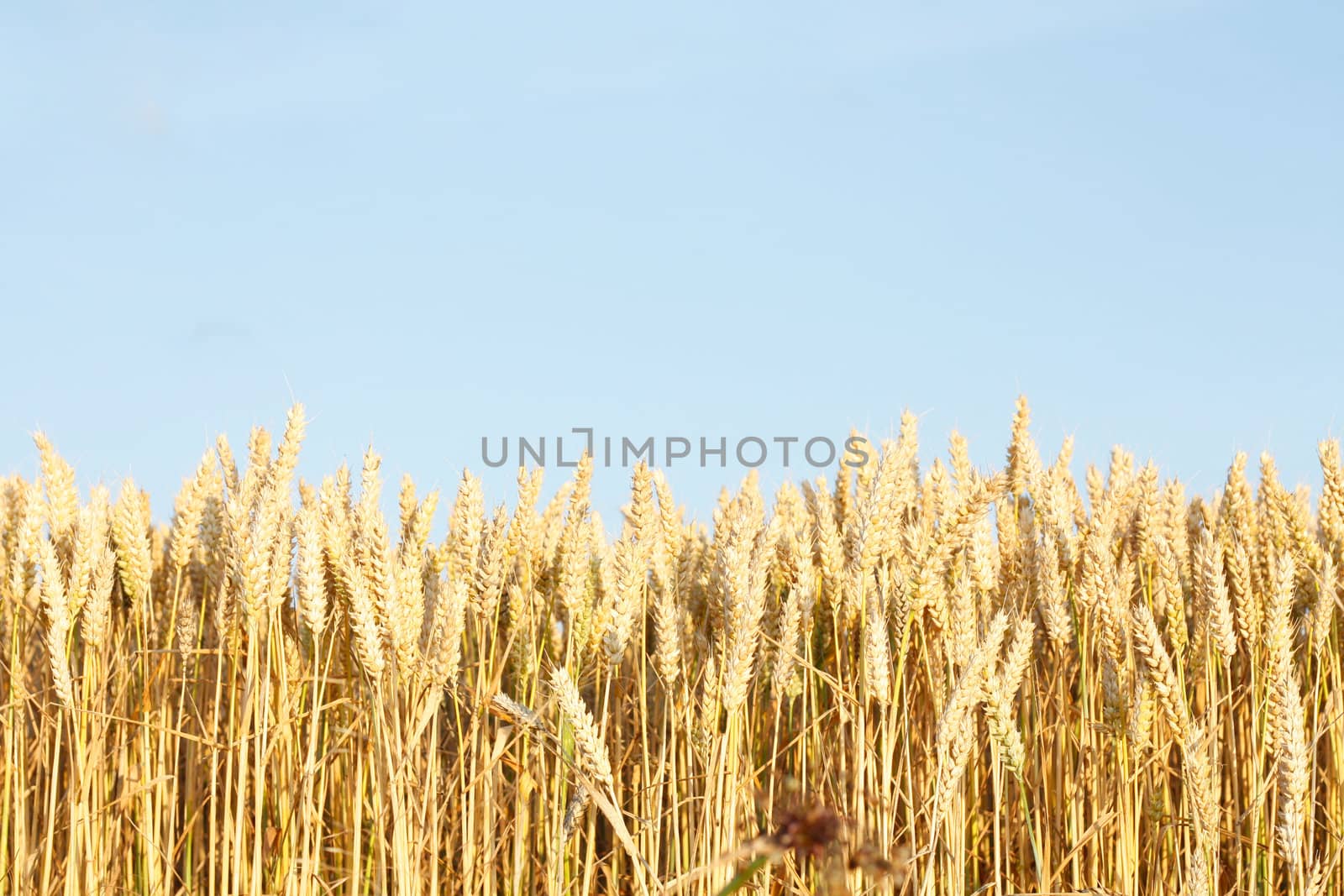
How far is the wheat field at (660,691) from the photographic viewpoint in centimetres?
279

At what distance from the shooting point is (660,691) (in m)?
4.13

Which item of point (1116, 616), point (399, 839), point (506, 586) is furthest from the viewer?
point (506, 586)

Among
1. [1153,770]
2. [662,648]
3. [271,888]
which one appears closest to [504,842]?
[271,888]

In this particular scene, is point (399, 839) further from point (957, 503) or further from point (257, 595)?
point (957, 503)

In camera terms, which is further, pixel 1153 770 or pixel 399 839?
pixel 1153 770

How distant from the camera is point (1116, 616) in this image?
3.16 meters

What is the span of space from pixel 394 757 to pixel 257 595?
55cm

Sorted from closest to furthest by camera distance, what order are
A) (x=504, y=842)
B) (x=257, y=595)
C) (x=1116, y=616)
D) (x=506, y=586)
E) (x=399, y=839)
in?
1. (x=399, y=839)
2. (x=257, y=595)
3. (x=1116, y=616)
4. (x=504, y=842)
5. (x=506, y=586)

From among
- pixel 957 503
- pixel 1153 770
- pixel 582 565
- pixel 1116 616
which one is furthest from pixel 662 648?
pixel 1153 770

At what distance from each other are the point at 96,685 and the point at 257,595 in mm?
943

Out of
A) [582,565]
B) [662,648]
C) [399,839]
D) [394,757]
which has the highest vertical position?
[582,565]

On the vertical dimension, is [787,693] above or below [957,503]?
below

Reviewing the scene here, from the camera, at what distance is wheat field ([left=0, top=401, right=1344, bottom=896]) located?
2793mm

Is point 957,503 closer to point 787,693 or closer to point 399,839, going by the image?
A: point 787,693
